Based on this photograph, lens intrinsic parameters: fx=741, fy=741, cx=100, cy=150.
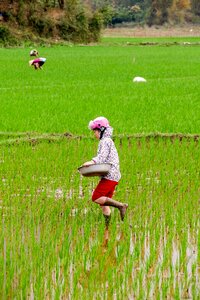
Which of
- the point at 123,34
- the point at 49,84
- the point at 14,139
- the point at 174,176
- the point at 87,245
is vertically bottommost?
the point at 87,245

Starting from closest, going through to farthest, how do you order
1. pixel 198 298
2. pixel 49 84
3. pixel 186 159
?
pixel 198 298
pixel 186 159
pixel 49 84

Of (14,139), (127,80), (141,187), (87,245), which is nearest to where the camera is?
(87,245)

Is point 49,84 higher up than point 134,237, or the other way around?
point 49,84

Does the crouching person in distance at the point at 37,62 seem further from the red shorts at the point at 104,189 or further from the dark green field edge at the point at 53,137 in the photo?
the red shorts at the point at 104,189

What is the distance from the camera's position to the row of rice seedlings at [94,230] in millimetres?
3662

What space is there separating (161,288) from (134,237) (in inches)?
36.2

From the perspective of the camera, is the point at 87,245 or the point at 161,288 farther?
the point at 87,245

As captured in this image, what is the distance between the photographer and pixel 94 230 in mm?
4645

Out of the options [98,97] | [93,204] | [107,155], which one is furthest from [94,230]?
[98,97]

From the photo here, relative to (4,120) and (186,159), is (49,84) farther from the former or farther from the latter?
(186,159)

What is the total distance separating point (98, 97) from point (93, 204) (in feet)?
20.3

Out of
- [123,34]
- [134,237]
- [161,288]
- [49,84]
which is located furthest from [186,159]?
[123,34]

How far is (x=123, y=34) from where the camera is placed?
46.2m

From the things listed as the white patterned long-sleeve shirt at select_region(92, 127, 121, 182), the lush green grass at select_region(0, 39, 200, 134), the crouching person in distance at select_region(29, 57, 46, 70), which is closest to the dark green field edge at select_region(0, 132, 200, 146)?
the lush green grass at select_region(0, 39, 200, 134)
